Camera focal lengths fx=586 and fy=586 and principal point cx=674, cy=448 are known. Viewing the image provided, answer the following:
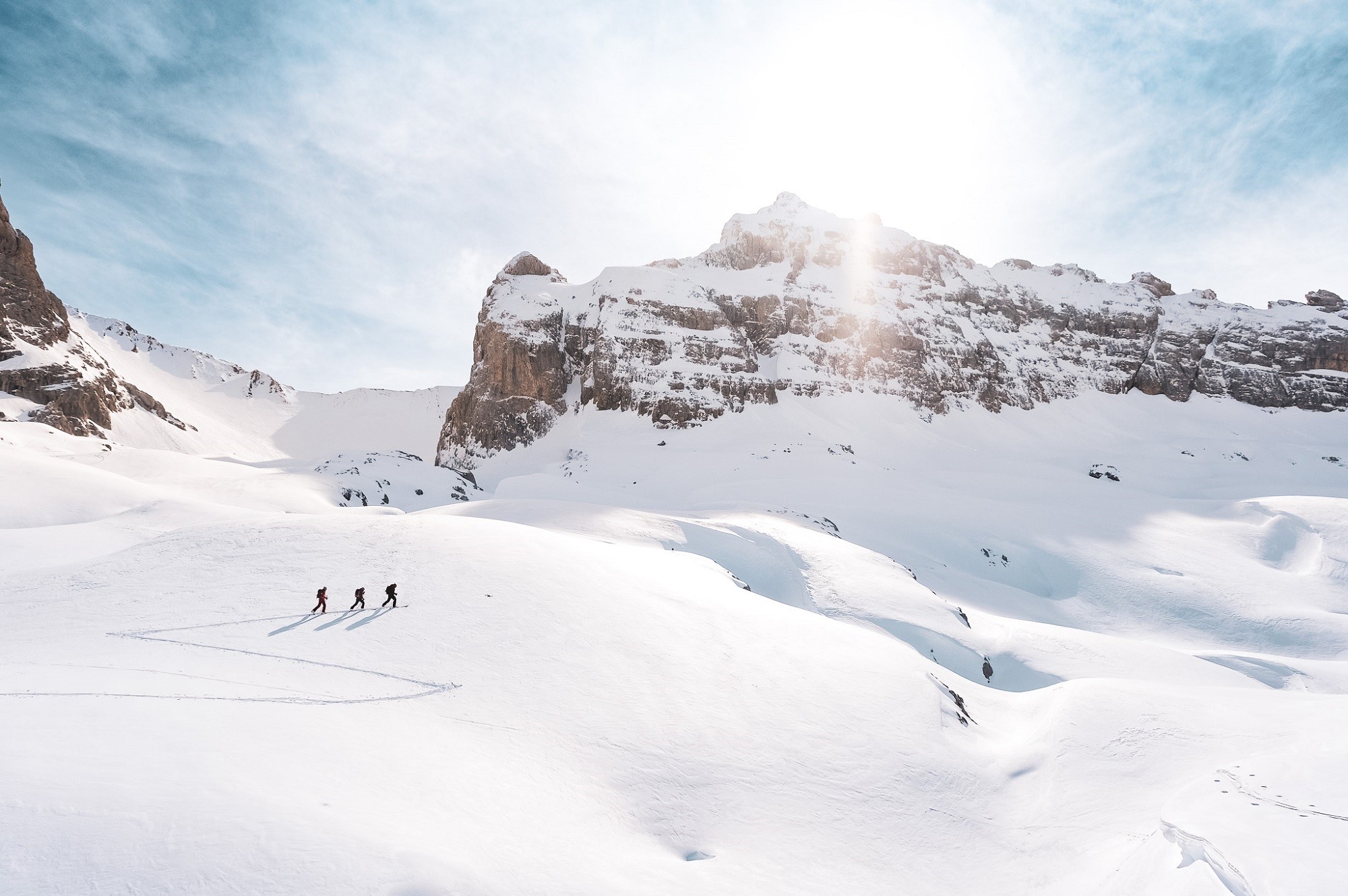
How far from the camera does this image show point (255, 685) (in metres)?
9.82

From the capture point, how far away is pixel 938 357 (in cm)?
10319

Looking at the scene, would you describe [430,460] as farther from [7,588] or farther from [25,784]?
[25,784]

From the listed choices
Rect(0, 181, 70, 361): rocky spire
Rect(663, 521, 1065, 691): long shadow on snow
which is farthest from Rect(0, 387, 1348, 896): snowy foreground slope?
Rect(0, 181, 70, 361): rocky spire

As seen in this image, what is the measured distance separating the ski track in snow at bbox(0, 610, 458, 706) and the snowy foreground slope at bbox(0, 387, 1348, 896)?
0.25ft

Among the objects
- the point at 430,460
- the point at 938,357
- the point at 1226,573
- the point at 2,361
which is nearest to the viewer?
the point at 1226,573

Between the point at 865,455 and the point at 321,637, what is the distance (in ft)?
252

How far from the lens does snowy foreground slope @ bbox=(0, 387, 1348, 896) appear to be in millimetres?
6145

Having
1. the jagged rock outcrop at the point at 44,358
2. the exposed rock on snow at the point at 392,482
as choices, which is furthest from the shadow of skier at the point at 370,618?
the jagged rock outcrop at the point at 44,358

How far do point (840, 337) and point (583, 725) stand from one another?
100 metres

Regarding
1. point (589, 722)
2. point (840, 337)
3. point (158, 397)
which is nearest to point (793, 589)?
point (589, 722)

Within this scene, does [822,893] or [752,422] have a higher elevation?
[752,422]

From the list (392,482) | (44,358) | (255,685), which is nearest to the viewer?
(255,685)

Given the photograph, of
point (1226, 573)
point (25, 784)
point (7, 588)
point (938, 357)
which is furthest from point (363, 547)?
point (938, 357)

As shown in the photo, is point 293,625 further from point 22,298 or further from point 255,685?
point 22,298
